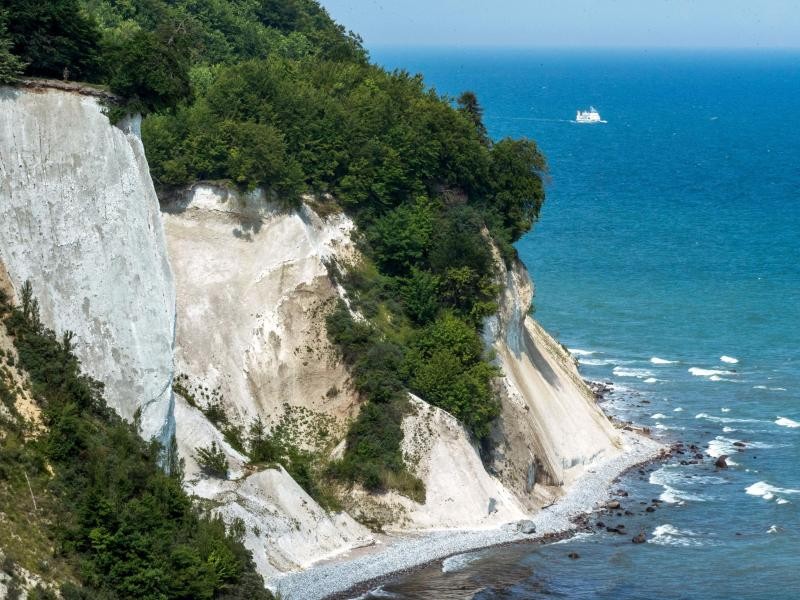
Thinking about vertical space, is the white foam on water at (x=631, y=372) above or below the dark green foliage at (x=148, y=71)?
below

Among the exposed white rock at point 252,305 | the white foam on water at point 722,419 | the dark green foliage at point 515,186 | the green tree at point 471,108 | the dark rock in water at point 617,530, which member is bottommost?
the dark rock in water at point 617,530

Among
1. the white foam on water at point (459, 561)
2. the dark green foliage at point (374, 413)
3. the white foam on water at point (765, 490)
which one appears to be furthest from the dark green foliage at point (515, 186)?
the white foam on water at point (459, 561)

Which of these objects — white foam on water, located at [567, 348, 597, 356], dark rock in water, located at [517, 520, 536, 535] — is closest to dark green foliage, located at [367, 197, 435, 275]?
dark rock in water, located at [517, 520, 536, 535]

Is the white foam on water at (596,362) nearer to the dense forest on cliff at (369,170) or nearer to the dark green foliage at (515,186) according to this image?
the dense forest on cliff at (369,170)

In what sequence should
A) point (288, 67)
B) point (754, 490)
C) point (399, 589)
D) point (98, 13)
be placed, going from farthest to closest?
point (98, 13), point (288, 67), point (754, 490), point (399, 589)

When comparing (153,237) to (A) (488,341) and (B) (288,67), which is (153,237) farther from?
(B) (288,67)

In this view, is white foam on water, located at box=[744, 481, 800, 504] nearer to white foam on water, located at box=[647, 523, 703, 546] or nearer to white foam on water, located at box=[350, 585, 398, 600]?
white foam on water, located at box=[647, 523, 703, 546]

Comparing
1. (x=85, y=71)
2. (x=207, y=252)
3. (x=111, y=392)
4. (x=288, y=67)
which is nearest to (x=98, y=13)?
(x=288, y=67)
